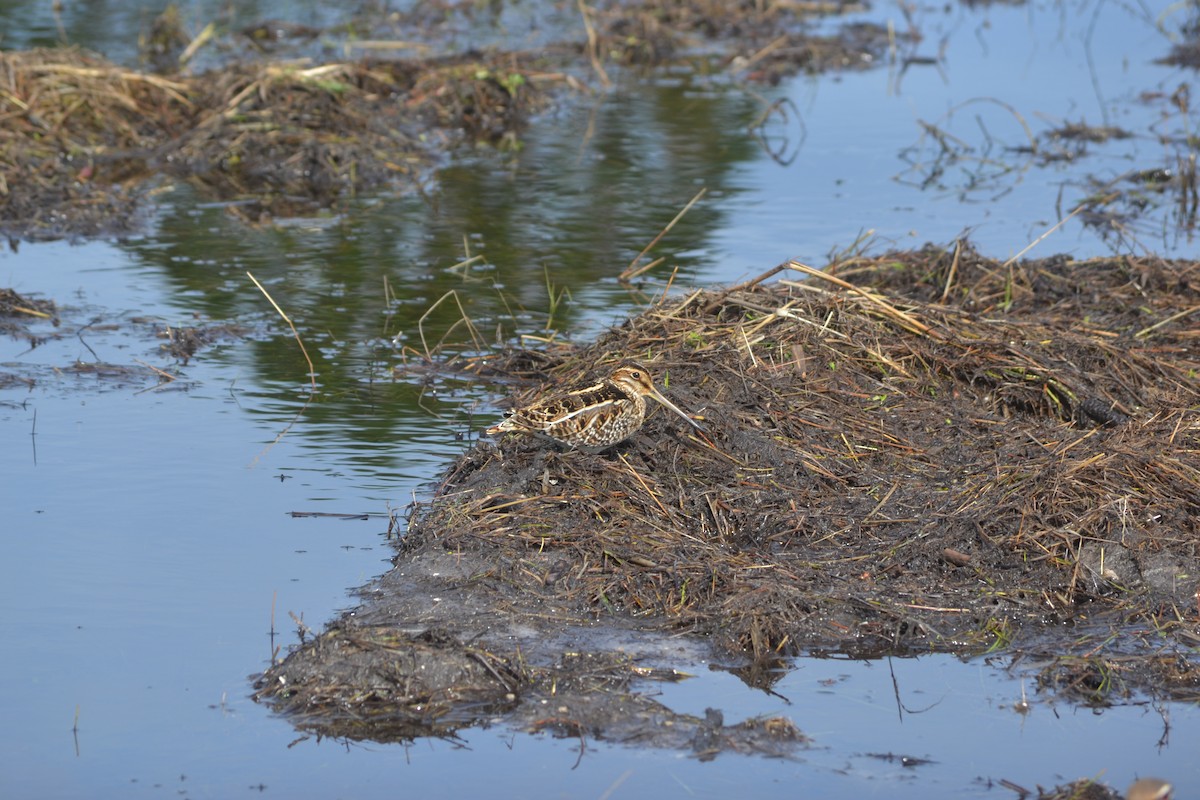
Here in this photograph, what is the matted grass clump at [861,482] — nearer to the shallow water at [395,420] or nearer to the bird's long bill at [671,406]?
the bird's long bill at [671,406]

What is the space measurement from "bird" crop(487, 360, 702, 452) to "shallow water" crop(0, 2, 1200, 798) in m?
0.69

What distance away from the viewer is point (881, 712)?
471cm

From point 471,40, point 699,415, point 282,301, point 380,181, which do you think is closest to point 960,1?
point 471,40

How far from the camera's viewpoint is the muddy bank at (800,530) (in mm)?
4766

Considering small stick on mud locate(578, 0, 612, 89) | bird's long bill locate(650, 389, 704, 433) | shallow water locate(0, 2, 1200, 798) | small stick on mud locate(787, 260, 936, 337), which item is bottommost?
shallow water locate(0, 2, 1200, 798)

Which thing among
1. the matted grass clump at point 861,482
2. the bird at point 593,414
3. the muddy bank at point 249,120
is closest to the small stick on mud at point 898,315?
the matted grass clump at point 861,482

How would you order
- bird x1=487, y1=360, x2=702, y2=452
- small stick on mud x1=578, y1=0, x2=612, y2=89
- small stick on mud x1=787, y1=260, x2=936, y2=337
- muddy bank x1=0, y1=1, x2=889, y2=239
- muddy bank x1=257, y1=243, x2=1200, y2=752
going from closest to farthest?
muddy bank x1=257, y1=243, x2=1200, y2=752 < bird x1=487, y1=360, x2=702, y2=452 < small stick on mud x1=787, y1=260, x2=936, y2=337 < muddy bank x1=0, y1=1, x2=889, y2=239 < small stick on mud x1=578, y1=0, x2=612, y2=89

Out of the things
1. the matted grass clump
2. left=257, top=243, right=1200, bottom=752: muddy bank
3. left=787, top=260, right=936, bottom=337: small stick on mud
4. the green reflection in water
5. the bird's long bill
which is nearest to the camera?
left=257, top=243, right=1200, bottom=752: muddy bank

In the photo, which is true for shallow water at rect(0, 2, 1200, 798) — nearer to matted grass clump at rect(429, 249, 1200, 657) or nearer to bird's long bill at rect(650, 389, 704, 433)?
matted grass clump at rect(429, 249, 1200, 657)

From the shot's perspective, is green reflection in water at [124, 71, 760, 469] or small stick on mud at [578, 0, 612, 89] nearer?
green reflection in water at [124, 71, 760, 469]

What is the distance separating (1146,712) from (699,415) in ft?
7.15

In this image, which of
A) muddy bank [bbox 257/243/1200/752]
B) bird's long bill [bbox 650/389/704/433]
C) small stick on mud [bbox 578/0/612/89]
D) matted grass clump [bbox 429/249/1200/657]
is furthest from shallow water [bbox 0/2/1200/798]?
bird's long bill [bbox 650/389/704/433]

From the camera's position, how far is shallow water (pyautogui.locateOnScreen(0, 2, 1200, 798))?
4.42 meters

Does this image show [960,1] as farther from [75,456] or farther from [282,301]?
[75,456]
